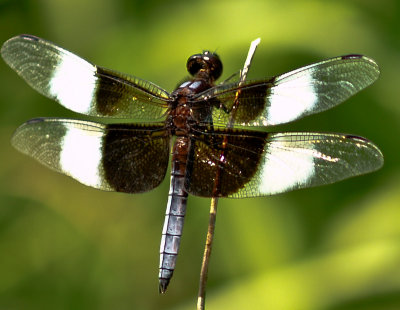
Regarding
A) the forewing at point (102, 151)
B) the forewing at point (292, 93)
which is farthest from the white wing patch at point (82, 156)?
the forewing at point (292, 93)

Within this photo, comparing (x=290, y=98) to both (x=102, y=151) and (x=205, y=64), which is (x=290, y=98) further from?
(x=102, y=151)

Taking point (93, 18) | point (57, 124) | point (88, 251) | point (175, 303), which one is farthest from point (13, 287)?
point (93, 18)

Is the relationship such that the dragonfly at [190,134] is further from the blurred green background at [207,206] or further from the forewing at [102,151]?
the blurred green background at [207,206]

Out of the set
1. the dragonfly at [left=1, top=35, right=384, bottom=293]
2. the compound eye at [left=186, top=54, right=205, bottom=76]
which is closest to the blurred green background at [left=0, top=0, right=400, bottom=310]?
the compound eye at [left=186, top=54, right=205, bottom=76]

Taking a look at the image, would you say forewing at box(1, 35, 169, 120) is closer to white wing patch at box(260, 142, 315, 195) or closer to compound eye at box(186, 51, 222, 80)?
compound eye at box(186, 51, 222, 80)

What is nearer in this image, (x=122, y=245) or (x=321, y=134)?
(x=321, y=134)

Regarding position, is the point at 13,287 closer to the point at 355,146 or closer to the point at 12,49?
the point at 12,49
